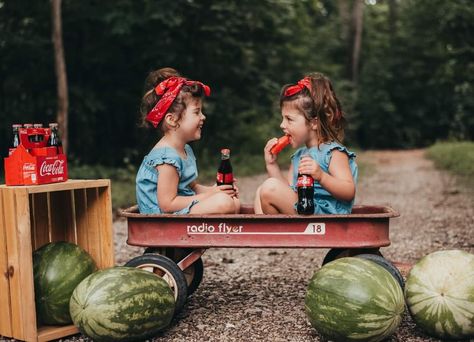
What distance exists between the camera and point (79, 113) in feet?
38.8

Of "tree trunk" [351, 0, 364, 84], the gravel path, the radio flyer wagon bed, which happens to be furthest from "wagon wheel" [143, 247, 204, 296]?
"tree trunk" [351, 0, 364, 84]

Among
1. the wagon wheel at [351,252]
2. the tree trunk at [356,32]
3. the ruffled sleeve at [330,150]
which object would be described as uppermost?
the tree trunk at [356,32]

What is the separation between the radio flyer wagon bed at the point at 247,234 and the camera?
3.32 m

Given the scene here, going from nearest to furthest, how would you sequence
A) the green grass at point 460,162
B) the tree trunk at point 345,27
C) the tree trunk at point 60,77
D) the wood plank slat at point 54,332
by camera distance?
the wood plank slat at point 54,332 < the tree trunk at point 60,77 < the green grass at point 460,162 < the tree trunk at point 345,27

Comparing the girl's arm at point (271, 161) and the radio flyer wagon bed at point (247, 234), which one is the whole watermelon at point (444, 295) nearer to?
the radio flyer wagon bed at point (247, 234)

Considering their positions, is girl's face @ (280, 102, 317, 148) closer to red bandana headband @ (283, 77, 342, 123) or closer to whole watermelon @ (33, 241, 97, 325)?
red bandana headband @ (283, 77, 342, 123)

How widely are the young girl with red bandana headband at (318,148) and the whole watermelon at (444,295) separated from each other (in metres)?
0.72

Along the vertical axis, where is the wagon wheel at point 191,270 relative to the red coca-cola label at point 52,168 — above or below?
below

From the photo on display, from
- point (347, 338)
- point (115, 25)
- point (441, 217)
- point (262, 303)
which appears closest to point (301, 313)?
point (262, 303)

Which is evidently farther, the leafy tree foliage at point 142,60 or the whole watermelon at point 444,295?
the leafy tree foliage at point 142,60

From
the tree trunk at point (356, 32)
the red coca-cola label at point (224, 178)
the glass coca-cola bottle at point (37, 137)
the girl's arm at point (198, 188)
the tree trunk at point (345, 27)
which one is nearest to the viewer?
the glass coca-cola bottle at point (37, 137)

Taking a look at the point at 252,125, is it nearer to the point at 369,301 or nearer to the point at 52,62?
the point at 52,62

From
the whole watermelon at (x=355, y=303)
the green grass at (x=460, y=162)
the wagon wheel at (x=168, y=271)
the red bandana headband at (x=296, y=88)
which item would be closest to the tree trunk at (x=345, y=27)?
the green grass at (x=460, y=162)

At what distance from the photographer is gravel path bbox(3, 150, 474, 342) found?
10.9 feet
